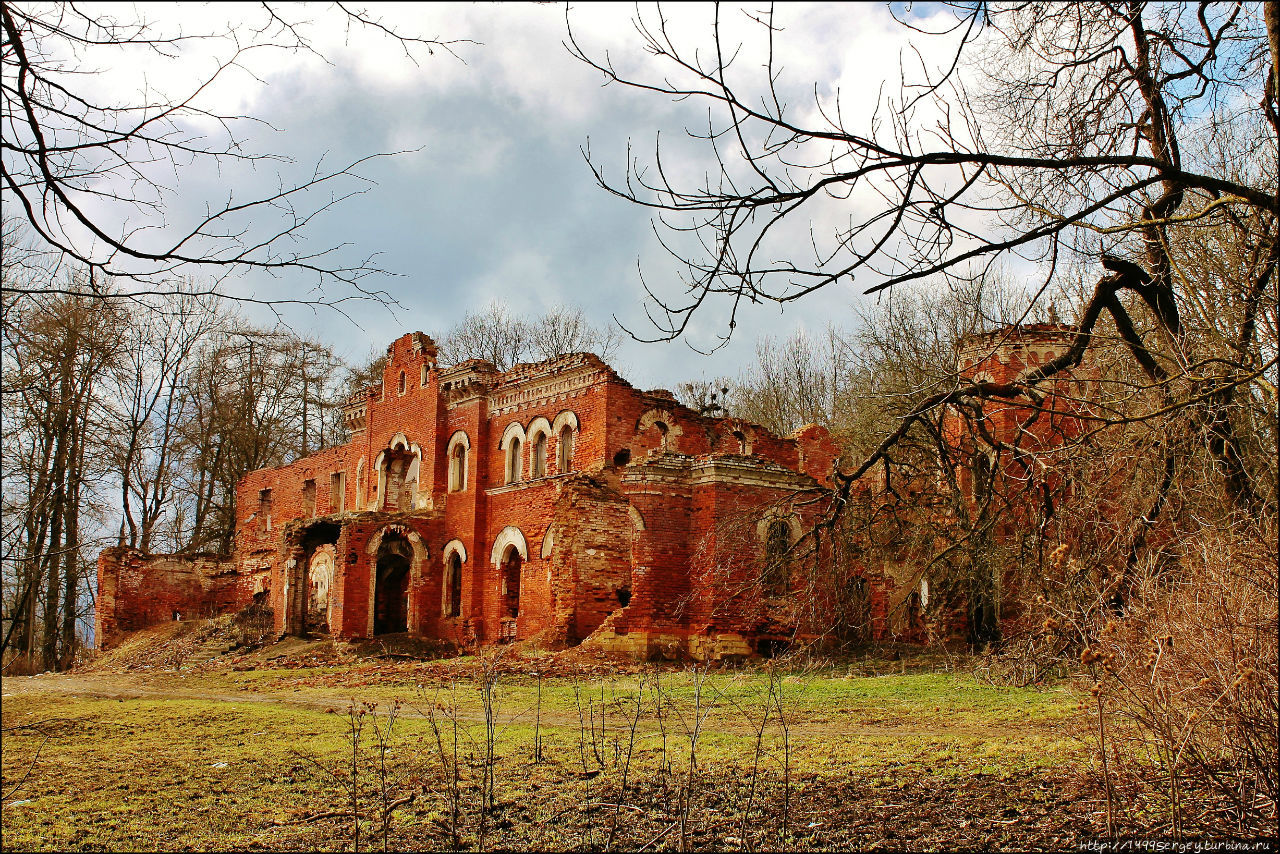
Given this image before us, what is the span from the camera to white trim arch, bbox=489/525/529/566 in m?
26.4

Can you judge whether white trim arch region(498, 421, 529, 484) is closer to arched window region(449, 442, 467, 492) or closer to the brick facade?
the brick facade

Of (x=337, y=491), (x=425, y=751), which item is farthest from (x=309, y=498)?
(x=425, y=751)

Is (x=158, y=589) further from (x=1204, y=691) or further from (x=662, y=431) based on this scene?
(x=1204, y=691)

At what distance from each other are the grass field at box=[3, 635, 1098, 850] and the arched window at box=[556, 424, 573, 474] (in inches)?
525

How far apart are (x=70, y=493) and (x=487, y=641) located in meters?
10.9

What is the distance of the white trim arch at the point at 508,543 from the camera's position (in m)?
26.4

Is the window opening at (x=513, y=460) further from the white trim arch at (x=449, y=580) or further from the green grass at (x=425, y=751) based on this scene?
the green grass at (x=425, y=751)

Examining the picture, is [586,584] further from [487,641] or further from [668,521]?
[487,641]

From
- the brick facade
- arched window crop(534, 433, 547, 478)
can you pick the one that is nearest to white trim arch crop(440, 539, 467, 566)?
the brick facade

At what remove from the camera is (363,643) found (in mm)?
25719

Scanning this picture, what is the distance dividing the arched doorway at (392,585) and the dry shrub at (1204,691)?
24.5 m

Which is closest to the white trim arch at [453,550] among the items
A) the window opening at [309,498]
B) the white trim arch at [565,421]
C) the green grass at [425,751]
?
the white trim arch at [565,421]

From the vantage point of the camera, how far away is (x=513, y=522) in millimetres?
27125

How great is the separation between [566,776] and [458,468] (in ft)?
75.3
